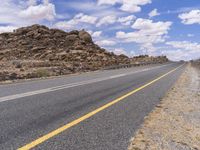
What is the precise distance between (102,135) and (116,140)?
375 mm

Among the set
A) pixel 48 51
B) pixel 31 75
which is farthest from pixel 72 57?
pixel 31 75

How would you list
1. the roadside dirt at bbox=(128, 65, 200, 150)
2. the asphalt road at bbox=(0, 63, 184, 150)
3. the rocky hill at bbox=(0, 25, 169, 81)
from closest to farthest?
the asphalt road at bbox=(0, 63, 184, 150) < the roadside dirt at bbox=(128, 65, 200, 150) < the rocky hill at bbox=(0, 25, 169, 81)

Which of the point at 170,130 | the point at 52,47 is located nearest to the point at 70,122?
the point at 170,130

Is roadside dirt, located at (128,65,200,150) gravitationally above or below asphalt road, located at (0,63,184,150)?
below

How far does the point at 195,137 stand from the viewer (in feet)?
18.7

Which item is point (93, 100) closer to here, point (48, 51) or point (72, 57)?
point (72, 57)

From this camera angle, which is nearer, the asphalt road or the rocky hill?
the asphalt road

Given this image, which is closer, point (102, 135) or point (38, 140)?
point (38, 140)

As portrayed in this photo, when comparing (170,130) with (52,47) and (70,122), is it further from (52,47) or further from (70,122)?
(52,47)

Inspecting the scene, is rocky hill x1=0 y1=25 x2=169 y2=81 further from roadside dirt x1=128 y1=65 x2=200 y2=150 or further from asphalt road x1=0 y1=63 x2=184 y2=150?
roadside dirt x1=128 y1=65 x2=200 y2=150

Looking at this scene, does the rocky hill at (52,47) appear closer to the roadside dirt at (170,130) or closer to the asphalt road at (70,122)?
the asphalt road at (70,122)

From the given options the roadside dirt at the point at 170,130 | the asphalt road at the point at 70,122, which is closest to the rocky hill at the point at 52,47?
the asphalt road at the point at 70,122

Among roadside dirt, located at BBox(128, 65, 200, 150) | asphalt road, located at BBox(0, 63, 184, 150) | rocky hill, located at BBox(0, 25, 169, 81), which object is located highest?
rocky hill, located at BBox(0, 25, 169, 81)

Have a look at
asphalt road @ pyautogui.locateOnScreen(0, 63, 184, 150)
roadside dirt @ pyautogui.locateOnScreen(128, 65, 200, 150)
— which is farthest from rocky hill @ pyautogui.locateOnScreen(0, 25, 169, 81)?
roadside dirt @ pyautogui.locateOnScreen(128, 65, 200, 150)
